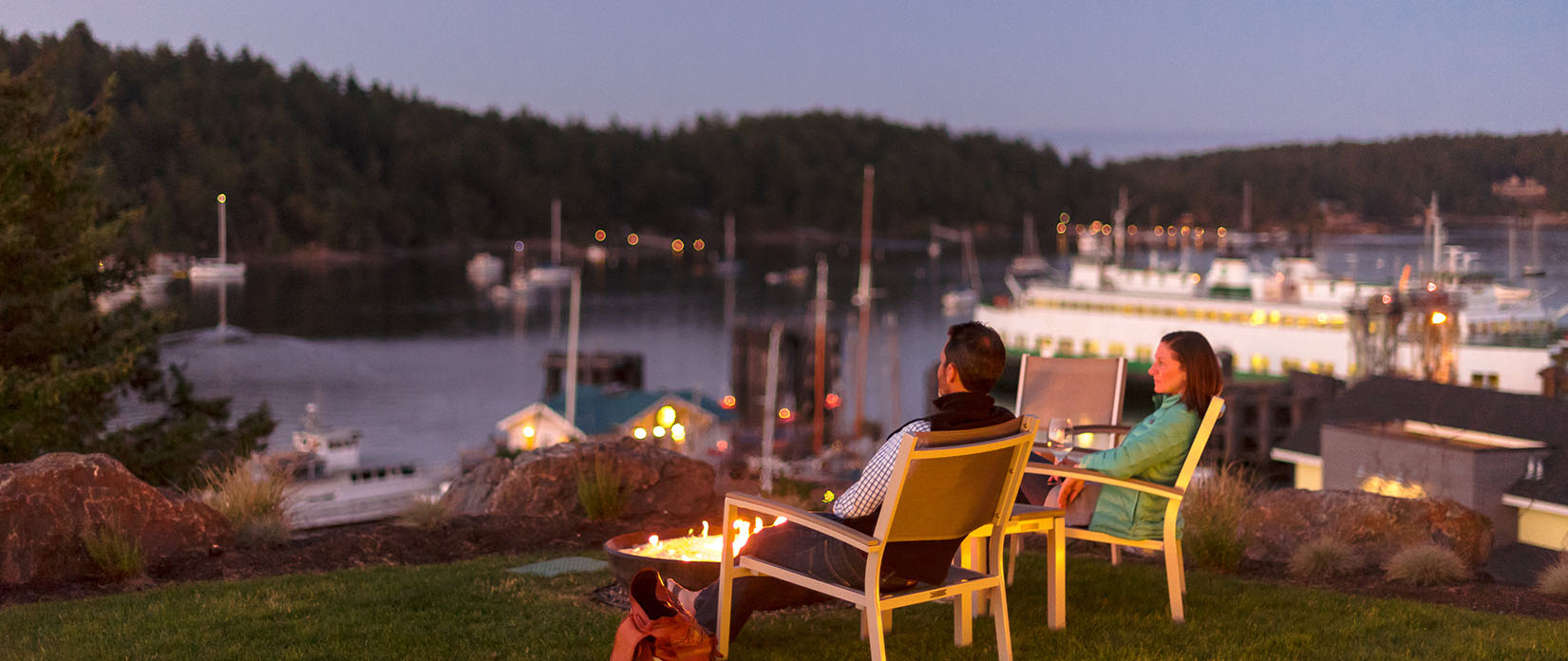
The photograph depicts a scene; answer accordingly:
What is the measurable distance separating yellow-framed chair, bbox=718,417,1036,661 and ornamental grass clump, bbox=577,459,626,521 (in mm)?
2605

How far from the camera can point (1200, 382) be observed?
4059 millimetres

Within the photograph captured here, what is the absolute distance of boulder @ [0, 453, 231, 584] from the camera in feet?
15.8

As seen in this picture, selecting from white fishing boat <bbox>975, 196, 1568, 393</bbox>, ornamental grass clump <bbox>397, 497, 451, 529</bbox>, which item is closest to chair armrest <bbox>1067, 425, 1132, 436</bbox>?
ornamental grass clump <bbox>397, 497, 451, 529</bbox>

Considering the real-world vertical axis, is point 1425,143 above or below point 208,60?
below

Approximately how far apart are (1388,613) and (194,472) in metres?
6.96

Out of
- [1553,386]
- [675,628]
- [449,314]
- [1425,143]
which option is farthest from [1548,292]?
[449,314]

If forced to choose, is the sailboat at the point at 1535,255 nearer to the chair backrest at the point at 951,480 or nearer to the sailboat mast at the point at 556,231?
the chair backrest at the point at 951,480

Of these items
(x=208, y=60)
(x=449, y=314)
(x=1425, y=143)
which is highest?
(x=208, y=60)

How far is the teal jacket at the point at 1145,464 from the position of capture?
4.07 m

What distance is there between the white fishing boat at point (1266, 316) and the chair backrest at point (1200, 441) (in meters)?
28.8

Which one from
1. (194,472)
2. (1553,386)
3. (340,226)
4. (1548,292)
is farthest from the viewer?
(340,226)

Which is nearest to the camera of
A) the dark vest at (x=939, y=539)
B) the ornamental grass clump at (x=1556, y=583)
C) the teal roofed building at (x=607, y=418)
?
the dark vest at (x=939, y=539)

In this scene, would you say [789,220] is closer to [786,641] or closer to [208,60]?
[208,60]

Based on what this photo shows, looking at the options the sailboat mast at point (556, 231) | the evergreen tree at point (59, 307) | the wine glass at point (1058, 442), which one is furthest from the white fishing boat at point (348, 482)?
the sailboat mast at point (556, 231)
